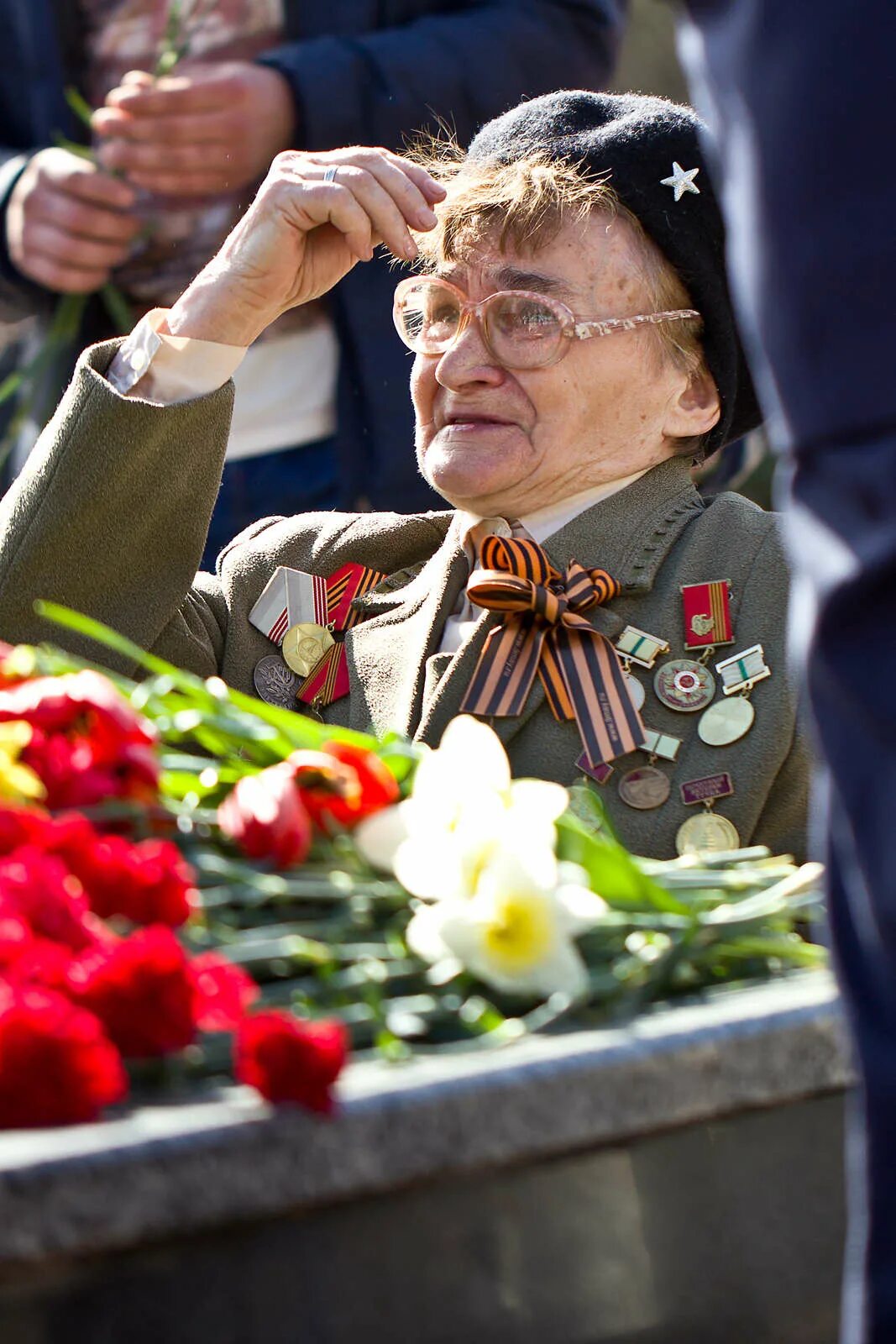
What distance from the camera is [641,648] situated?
210 cm

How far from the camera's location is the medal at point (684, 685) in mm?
2059

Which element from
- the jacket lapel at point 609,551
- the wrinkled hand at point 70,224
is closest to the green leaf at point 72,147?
the wrinkled hand at point 70,224

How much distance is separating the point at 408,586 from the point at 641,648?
15.6 inches

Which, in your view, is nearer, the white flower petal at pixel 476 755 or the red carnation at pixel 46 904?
the red carnation at pixel 46 904

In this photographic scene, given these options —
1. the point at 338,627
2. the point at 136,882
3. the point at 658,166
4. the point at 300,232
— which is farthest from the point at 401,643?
the point at 136,882

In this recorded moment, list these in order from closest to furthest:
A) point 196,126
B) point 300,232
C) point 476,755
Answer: point 476,755 < point 300,232 < point 196,126

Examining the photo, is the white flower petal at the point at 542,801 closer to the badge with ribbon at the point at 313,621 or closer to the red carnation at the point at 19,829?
the red carnation at the point at 19,829

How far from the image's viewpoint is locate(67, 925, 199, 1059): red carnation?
0.91 meters

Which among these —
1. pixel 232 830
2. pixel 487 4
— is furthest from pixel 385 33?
pixel 232 830

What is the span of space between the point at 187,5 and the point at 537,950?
226 cm

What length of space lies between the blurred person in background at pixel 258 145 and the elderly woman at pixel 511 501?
14.5 inches

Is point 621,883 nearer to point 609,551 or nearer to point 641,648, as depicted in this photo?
point 641,648

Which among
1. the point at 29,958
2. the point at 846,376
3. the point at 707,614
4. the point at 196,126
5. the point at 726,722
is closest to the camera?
the point at 846,376

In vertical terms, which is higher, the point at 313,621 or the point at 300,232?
the point at 300,232
